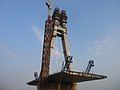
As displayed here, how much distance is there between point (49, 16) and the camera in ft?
301

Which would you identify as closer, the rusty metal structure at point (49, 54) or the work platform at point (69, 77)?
the work platform at point (69, 77)

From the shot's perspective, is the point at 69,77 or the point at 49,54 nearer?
the point at 69,77

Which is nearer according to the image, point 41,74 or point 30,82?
point 41,74

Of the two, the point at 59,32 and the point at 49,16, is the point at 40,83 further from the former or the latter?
the point at 49,16

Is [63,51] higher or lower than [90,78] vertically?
higher

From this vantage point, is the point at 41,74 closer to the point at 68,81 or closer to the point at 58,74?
the point at 68,81

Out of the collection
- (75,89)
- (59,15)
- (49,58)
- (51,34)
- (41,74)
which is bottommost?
(75,89)

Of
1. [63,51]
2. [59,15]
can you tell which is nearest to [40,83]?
[63,51]

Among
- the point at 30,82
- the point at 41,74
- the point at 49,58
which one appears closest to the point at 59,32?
the point at 49,58

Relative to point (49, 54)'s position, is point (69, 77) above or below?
below

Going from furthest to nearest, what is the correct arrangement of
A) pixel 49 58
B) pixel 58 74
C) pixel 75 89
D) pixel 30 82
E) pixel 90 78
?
pixel 30 82 → pixel 49 58 → pixel 75 89 → pixel 90 78 → pixel 58 74

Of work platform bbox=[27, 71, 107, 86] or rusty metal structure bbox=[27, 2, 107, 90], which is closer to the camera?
work platform bbox=[27, 71, 107, 86]

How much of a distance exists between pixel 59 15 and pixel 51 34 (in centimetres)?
893

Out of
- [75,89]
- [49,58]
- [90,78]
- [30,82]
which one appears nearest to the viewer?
[90,78]
